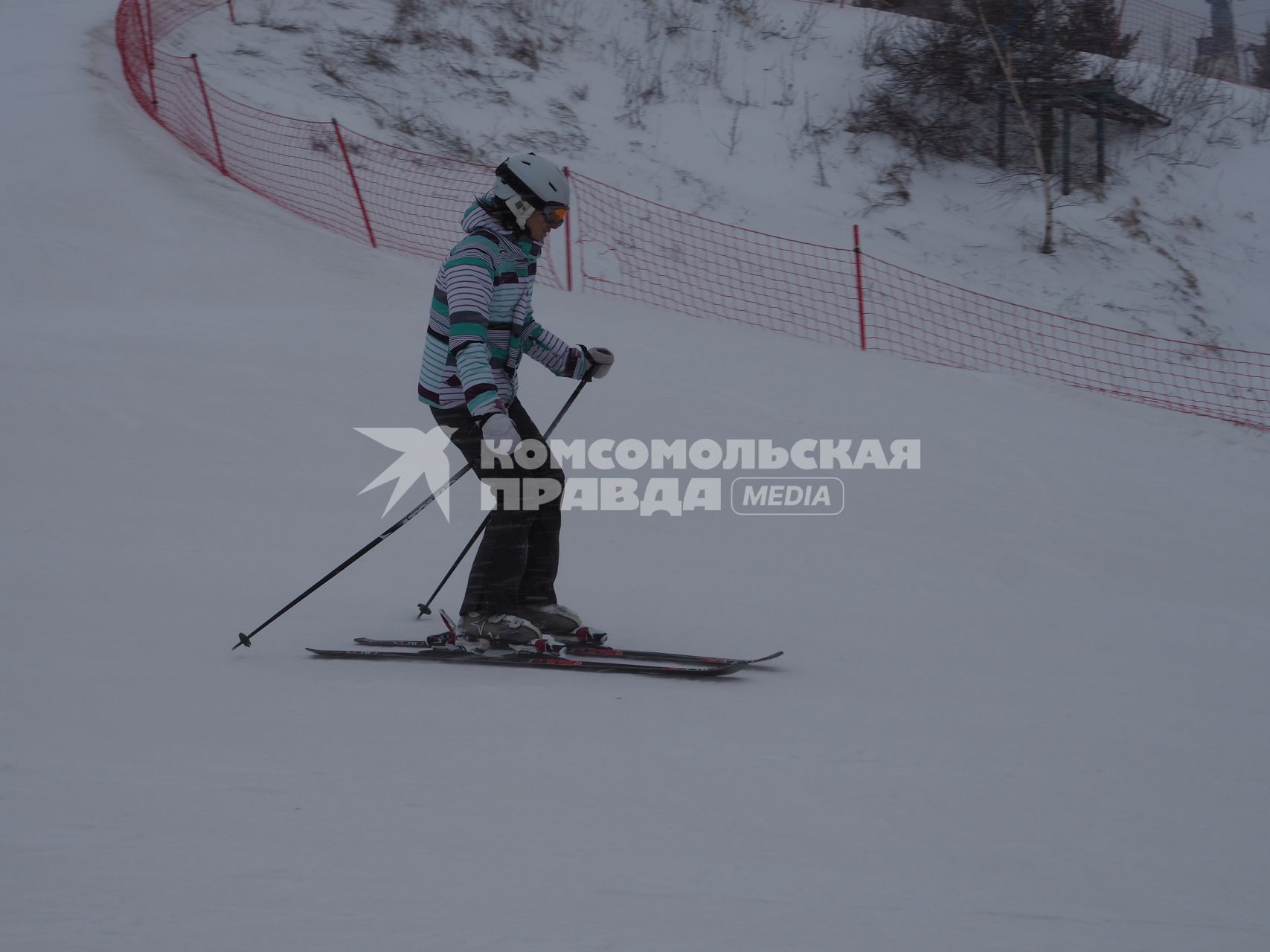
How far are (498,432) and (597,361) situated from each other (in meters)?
0.86

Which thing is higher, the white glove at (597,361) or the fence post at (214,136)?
the fence post at (214,136)

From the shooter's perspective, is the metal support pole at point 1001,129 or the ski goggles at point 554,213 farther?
the metal support pole at point 1001,129

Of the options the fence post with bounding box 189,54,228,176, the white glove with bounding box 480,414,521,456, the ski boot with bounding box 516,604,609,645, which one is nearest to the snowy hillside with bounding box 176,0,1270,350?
the fence post with bounding box 189,54,228,176

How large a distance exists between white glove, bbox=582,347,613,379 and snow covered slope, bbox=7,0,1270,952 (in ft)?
3.59

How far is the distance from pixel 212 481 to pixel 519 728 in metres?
3.50

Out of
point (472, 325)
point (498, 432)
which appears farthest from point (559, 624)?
point (472, 325)

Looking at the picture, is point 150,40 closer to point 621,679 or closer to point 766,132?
point 766,132

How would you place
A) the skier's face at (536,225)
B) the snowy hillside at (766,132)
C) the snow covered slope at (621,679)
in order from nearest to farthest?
the snow covered slope at (621,679) < the skier's face at (536,225) < the snowy hillside at (766,132)

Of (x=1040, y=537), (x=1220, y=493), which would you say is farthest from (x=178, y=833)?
(x=1220, y=493)

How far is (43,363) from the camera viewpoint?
23.9 ft

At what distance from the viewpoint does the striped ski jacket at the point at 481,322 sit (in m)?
3.75

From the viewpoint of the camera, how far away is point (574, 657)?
4180mm

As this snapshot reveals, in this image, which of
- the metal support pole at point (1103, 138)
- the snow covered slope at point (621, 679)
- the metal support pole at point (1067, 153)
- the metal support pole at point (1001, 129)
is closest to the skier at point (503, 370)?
the snow covered slope at point (621, 679)

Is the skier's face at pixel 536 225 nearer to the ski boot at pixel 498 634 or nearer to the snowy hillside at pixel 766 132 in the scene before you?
the ski boot at pixel 498 634
